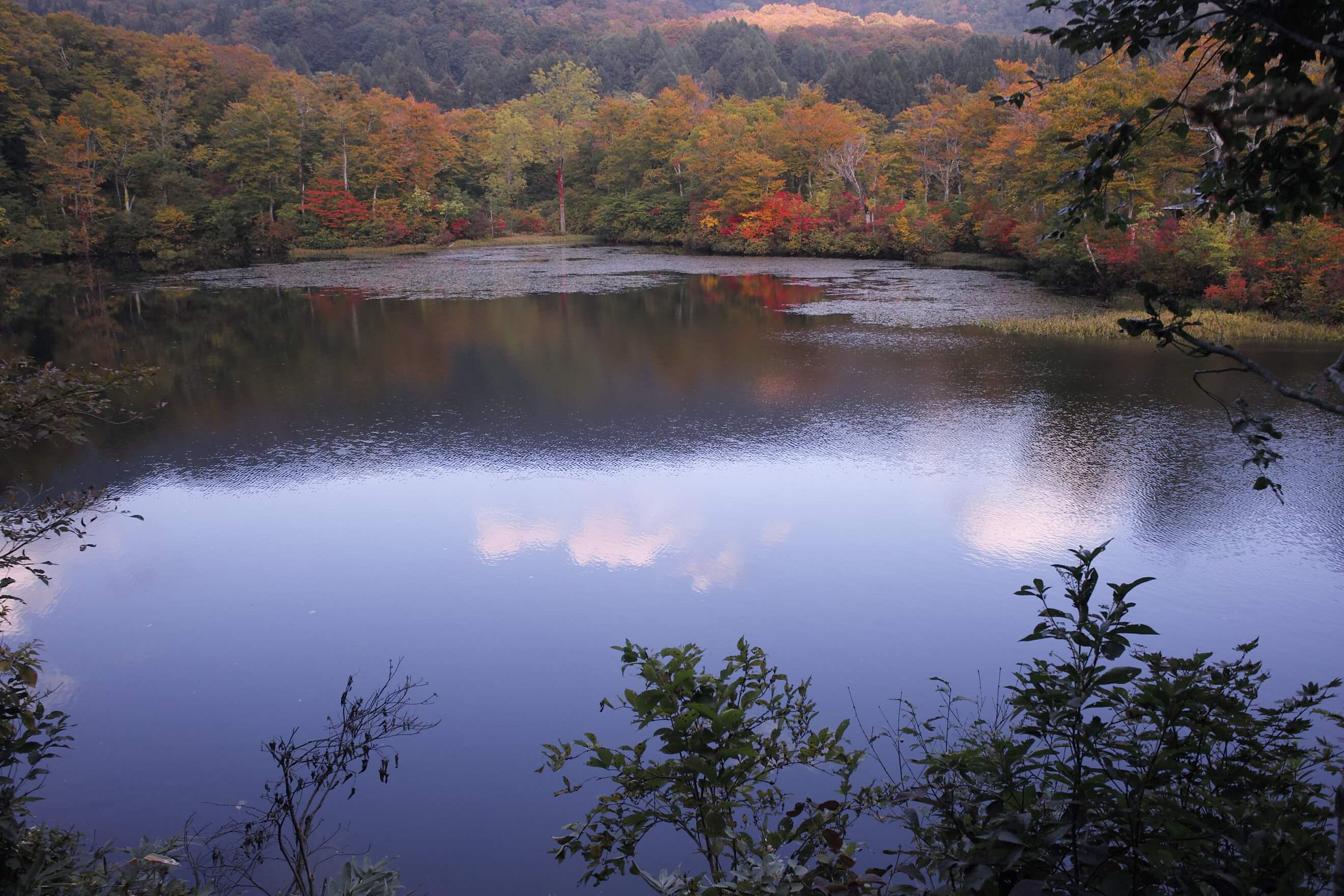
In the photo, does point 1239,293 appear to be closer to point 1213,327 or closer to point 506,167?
point 1213,327

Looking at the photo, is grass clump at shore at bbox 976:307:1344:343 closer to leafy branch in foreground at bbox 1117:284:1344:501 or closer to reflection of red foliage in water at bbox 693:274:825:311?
reflection of red foliage in water at bbox 693:274:825:311

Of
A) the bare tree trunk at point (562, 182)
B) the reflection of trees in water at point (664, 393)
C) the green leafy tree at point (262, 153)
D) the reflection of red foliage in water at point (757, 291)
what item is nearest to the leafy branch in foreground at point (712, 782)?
the reflection of trees in water at point (664, 393)

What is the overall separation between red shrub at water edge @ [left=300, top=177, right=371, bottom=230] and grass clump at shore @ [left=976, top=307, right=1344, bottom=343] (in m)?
27.9

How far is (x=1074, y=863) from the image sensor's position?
1.74m

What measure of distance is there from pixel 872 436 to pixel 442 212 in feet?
111

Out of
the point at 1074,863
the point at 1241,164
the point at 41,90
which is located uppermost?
the point at 41,90

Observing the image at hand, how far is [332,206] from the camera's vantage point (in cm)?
3562

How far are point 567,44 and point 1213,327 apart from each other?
273ft

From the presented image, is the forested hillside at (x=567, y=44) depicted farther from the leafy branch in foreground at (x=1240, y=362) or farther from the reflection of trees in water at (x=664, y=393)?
the leafy branch in foreground at (x=1240, y=362)

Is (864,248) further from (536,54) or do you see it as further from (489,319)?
(536,54)

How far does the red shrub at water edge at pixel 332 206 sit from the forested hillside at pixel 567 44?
31576 millimetres

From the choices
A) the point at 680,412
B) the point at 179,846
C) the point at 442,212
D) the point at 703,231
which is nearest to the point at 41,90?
the point at 442,212

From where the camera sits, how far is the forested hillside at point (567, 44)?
57688 mm

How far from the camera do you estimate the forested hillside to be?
5769 centimetres
